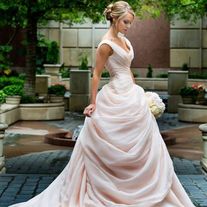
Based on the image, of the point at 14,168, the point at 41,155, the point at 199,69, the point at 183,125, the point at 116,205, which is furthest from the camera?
the point at 199,69

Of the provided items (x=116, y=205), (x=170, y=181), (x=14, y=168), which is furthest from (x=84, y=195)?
(x=14, y=168)

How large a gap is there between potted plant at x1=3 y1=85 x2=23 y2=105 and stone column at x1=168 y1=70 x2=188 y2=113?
564cm

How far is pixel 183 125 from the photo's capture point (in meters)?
19.5

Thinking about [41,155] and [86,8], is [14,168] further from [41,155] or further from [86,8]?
[86,8]

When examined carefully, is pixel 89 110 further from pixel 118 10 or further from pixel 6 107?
pixel 6 107

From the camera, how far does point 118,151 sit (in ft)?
21.9

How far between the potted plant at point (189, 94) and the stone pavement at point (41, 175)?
27.4 feet

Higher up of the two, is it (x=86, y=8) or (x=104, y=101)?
A: (x=86, y=8)

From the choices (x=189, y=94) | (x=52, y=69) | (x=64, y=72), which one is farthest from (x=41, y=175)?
(x=64, y=72)

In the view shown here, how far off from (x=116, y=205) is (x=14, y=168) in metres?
5.18

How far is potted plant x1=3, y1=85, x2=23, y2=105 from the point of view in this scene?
20.2 metres

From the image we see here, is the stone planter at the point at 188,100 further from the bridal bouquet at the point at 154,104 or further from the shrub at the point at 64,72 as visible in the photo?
the bridal bouquet at the point at 154,104

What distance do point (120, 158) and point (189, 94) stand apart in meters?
14.9

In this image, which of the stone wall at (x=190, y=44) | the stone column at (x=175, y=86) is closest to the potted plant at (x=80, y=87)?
the stone column at (x=175, y=86)
